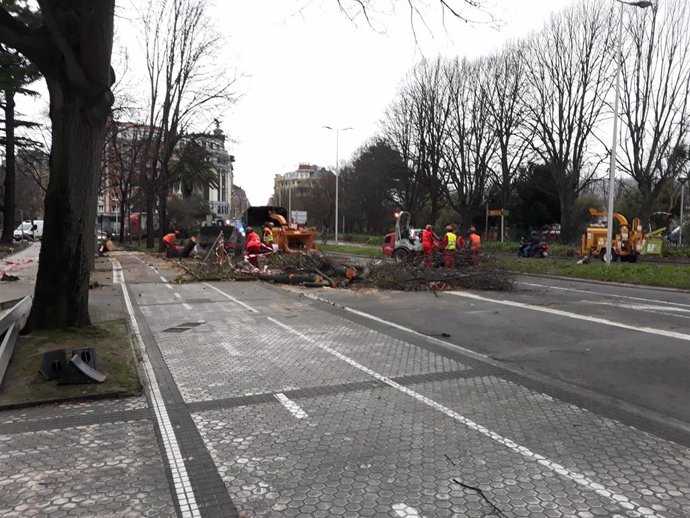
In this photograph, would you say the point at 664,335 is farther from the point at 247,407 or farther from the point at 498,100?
the point at 498,100

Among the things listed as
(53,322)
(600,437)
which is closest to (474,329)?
(600,437)

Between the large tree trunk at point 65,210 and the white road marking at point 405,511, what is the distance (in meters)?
6.52

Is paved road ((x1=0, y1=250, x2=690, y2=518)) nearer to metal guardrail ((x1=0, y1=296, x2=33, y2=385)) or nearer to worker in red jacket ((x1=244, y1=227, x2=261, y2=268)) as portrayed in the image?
metal guardrail ((x1=0, y1=296, x2=33, y2=385))

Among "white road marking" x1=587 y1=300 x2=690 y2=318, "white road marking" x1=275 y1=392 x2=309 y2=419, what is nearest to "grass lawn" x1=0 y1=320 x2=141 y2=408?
"white road marking" x1=275 y1=392 x2=309 y2=419

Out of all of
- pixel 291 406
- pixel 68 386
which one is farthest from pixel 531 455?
pixel 68 386

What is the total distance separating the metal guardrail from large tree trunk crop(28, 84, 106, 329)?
0.24 meters

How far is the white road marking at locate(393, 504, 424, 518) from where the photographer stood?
336cm

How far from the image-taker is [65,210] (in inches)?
314

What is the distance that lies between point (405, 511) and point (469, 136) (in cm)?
3800

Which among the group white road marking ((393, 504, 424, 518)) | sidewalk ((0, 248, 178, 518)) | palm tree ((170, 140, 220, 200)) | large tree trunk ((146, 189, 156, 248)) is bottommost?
sidewalk ((0, 248, 178, 518))

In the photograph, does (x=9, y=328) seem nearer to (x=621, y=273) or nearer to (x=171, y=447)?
(x=171, y=447)

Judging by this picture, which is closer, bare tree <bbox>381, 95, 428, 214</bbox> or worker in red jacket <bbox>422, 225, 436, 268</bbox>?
worker in red jacket <bbox>422, 225, 436, 268</bbox>

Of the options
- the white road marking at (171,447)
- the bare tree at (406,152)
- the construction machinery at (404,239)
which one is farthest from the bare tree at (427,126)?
the white road marking at (171,447)

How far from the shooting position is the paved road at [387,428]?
11.8 feet
